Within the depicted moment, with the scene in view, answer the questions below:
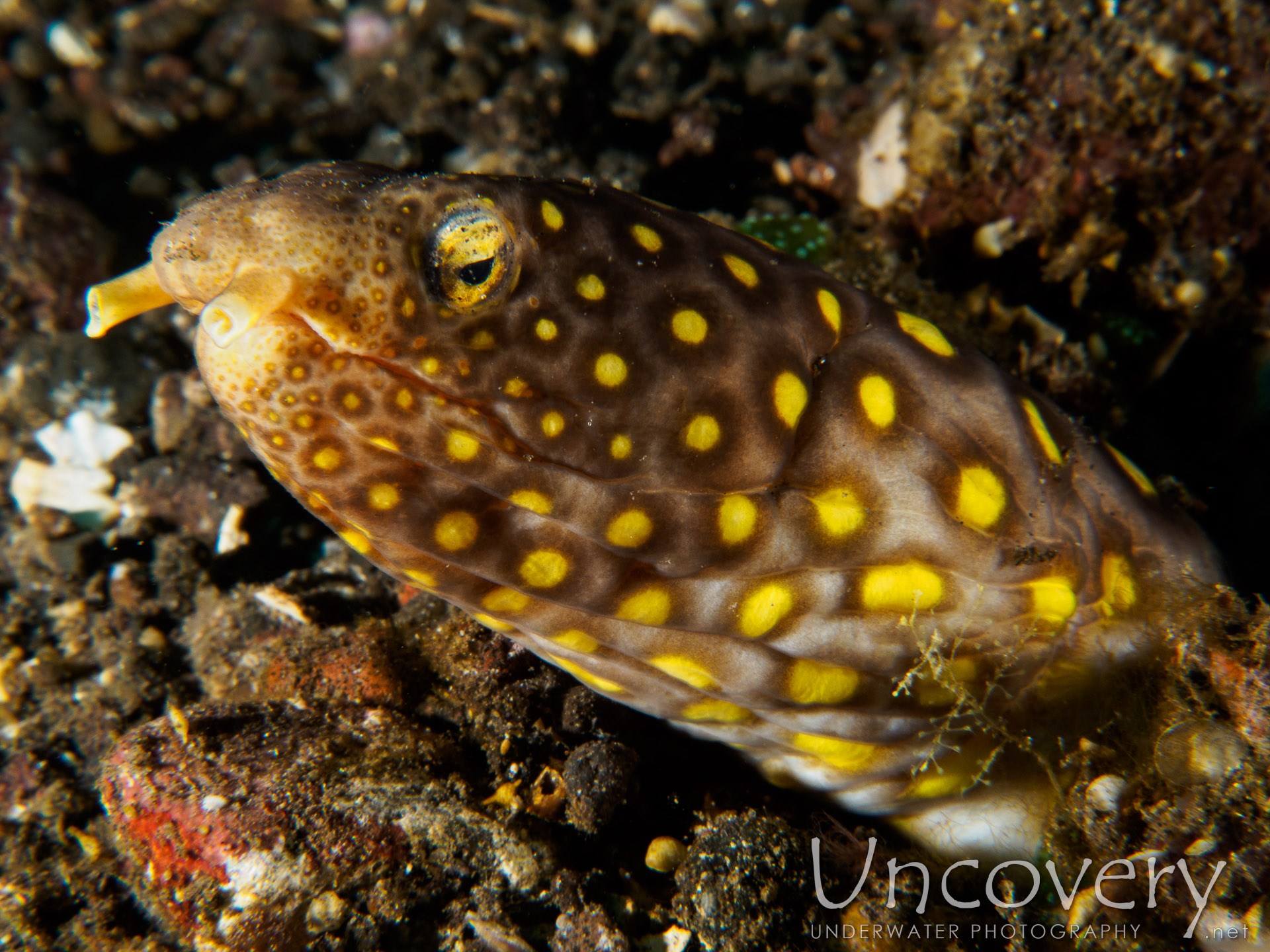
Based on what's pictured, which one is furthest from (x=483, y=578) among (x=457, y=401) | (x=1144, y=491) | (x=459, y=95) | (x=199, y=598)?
(x=459, y=95)

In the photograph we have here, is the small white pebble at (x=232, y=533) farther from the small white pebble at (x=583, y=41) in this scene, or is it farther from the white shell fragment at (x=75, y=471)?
the small white pebble at (x=583, y=41)

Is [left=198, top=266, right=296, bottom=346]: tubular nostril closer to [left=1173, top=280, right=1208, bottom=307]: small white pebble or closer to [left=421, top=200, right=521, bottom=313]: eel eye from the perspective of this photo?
[left=421, top=200, right=521, bottom=313]: eel eye

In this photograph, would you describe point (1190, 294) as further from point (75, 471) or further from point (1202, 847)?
point (75, 471)

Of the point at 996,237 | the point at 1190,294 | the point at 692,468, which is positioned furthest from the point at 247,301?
the point at 1190,294

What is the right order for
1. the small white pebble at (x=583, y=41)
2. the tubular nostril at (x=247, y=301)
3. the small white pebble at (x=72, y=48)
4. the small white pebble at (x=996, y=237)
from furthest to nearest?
the small white pebble at (x=72, y=48)
the small white pebble at (x=583, y=41)
the small white pebble at (x=996, y=237)
the tubular nostril at (x=247, y=301)

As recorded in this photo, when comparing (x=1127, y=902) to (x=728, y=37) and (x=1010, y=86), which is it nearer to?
(x=1010, y=86)

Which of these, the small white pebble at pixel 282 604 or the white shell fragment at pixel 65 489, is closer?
the small white pebble at pixel 282 604

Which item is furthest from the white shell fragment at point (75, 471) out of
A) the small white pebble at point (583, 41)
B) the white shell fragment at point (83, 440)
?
the small white pebble at point (583, 41)
